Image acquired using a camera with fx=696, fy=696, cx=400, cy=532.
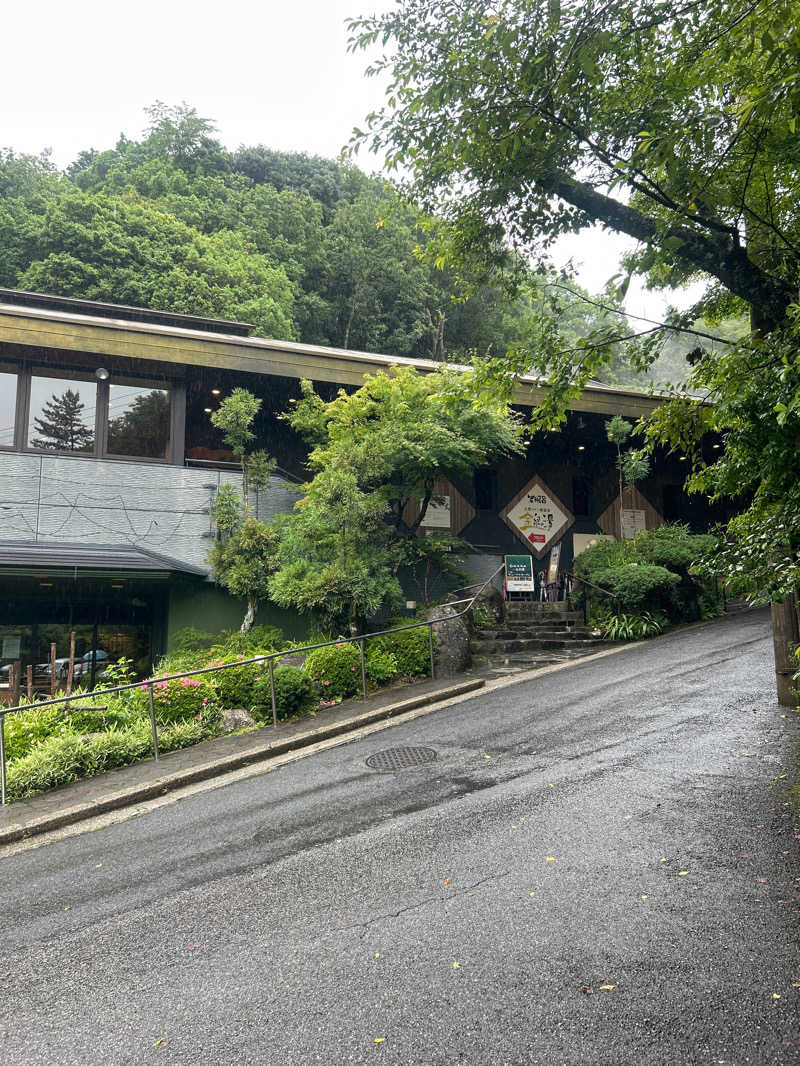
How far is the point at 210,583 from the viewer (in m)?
13.8

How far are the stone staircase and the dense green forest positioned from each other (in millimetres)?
12376

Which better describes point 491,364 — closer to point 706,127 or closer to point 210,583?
point 706,127

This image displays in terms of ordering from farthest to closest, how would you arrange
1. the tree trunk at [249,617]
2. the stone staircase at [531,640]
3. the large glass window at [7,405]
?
the large glass window at [7,405]
the tree trunk at [249,617]
the stone staircase at [531,640]

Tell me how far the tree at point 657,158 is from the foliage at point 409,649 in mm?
6065

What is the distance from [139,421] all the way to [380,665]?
718 centimetres

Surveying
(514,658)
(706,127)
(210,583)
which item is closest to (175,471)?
(210,583)

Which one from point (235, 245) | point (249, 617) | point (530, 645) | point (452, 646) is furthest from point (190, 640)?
point (235, 245)

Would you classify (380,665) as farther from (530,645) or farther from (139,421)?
(139,421)

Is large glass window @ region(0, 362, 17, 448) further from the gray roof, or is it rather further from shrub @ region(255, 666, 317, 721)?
shrub @ region(255, 666, 317, 721)

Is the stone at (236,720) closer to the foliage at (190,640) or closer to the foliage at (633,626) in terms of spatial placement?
the foliage at (190,640)

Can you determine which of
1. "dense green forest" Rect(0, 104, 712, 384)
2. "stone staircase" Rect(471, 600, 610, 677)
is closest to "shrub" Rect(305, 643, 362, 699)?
"stone staircase" Rect(471, 600, 610, 677)

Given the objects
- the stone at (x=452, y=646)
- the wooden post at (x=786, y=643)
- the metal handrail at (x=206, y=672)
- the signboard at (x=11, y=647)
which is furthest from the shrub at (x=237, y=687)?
the wooden post at (x=786, y=643)

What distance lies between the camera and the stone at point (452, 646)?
11.9 meters

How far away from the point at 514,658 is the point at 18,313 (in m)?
10.8
